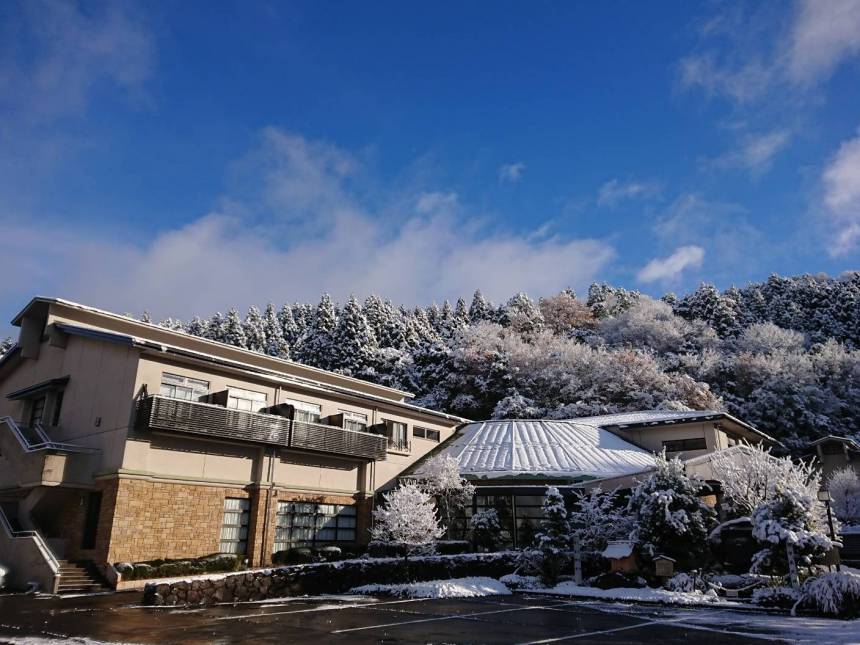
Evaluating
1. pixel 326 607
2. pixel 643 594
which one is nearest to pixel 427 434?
pixel 643 594

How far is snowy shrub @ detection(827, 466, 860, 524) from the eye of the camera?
34.9m

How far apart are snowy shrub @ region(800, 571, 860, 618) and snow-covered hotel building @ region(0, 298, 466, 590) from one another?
59.1 feet

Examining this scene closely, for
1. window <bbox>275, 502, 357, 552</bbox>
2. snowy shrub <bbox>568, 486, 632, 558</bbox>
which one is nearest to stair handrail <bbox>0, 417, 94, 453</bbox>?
window <bbox>275, 502, 357, 552</bbox>

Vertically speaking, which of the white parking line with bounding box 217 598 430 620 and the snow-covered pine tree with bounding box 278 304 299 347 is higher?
the snow-covered pine tree with bounding box 278 304 299 347

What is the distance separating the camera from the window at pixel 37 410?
26.0m

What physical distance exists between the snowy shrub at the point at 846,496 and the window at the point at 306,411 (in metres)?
30.1

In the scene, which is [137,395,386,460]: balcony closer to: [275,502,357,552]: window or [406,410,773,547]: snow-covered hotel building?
[275,502,357,552]: window

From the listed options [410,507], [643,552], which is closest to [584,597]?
[643,552]

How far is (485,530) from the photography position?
26.0 meters

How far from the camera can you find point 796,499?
54.5ft

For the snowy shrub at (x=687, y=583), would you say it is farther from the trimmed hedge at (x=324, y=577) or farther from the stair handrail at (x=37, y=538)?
the stair handrail at (x=37, y=538)

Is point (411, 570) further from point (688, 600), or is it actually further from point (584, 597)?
point (688, 600)

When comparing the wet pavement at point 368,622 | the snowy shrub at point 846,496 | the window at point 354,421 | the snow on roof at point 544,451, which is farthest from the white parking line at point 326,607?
the snowy shrub at point 846,496

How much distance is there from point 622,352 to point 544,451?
25143mm
